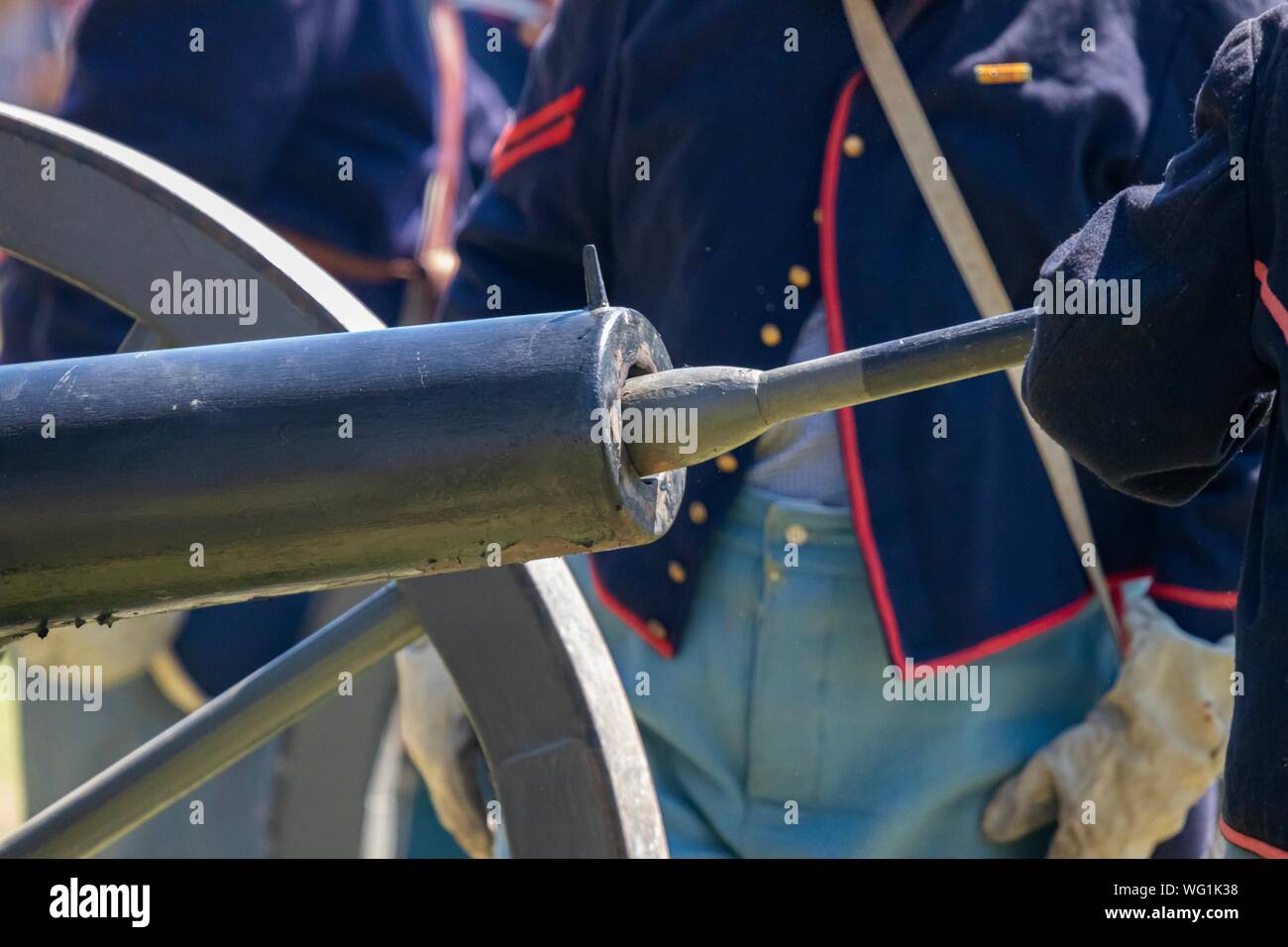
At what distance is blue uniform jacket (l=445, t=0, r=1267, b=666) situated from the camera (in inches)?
73.5

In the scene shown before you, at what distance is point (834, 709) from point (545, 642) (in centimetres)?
57

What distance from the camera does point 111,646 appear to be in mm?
2559

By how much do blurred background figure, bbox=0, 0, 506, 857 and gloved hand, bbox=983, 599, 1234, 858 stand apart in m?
1.12

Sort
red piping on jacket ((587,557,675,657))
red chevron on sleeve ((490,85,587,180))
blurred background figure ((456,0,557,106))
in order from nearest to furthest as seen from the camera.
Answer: red piping on jacket ((587,557,675,657)), red chevron on sleeve ((490,85,587,180)), blurred background figure ((456,0,557,106))

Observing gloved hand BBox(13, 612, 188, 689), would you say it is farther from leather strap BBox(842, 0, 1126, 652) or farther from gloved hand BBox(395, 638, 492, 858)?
leather strap BBox(842, 0, 1126, 652)

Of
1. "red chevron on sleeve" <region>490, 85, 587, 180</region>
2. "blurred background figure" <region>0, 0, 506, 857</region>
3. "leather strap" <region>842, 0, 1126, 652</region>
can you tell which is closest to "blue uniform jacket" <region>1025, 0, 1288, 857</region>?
"leather strap" <region>842, 0, 1126, 652</region>

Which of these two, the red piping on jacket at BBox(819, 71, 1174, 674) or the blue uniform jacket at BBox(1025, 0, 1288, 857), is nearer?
the blue uniform jacket at BBox(1025, 0, 1288, 857)

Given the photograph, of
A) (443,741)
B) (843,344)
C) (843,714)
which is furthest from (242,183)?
(843,714)

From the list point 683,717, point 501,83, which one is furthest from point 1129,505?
point 501,83

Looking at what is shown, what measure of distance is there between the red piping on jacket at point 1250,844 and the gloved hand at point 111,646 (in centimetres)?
177

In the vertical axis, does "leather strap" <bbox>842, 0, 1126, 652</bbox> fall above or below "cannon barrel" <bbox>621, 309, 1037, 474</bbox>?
above

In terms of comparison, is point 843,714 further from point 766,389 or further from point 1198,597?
point 766,389
